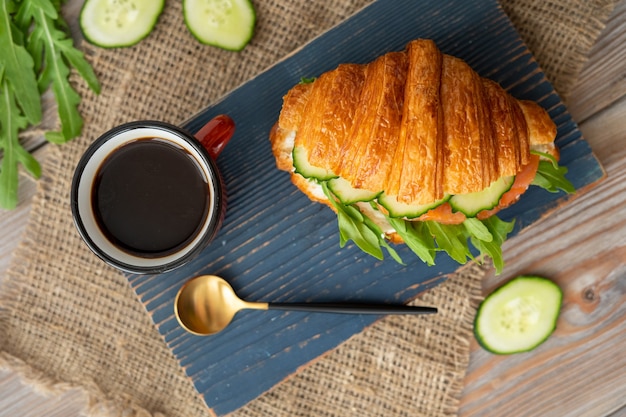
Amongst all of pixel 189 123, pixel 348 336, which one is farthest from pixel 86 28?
pixel 348 336

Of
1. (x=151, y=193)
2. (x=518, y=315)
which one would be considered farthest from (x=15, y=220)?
(x=518, y=315)

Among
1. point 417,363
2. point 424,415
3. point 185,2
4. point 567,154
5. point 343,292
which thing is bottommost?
point 424,415

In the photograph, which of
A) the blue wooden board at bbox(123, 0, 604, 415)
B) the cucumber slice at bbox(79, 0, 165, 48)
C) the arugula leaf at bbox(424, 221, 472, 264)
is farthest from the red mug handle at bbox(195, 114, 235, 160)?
the arugula leaf at bbox(424, 221, 472, 264)

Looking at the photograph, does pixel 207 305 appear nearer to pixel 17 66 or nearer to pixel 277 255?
pixel 277 255

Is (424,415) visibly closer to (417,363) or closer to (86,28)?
(417,363)

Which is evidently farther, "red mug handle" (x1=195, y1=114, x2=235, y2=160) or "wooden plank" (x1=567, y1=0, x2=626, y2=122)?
"wooden plank" (x1=567, y1=0, x2=626, y2=122)

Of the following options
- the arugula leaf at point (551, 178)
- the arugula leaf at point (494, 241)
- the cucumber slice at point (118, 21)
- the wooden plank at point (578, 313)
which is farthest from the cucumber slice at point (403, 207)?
the cucumber slice at point (118, 21)

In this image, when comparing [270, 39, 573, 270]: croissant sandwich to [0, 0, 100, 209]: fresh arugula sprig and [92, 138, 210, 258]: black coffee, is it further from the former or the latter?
[0, 0, 100, 209]: fresh arugula sprig

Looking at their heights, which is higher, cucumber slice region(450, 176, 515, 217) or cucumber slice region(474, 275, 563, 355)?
cucumber slice region(450, 176, 515, 217)
